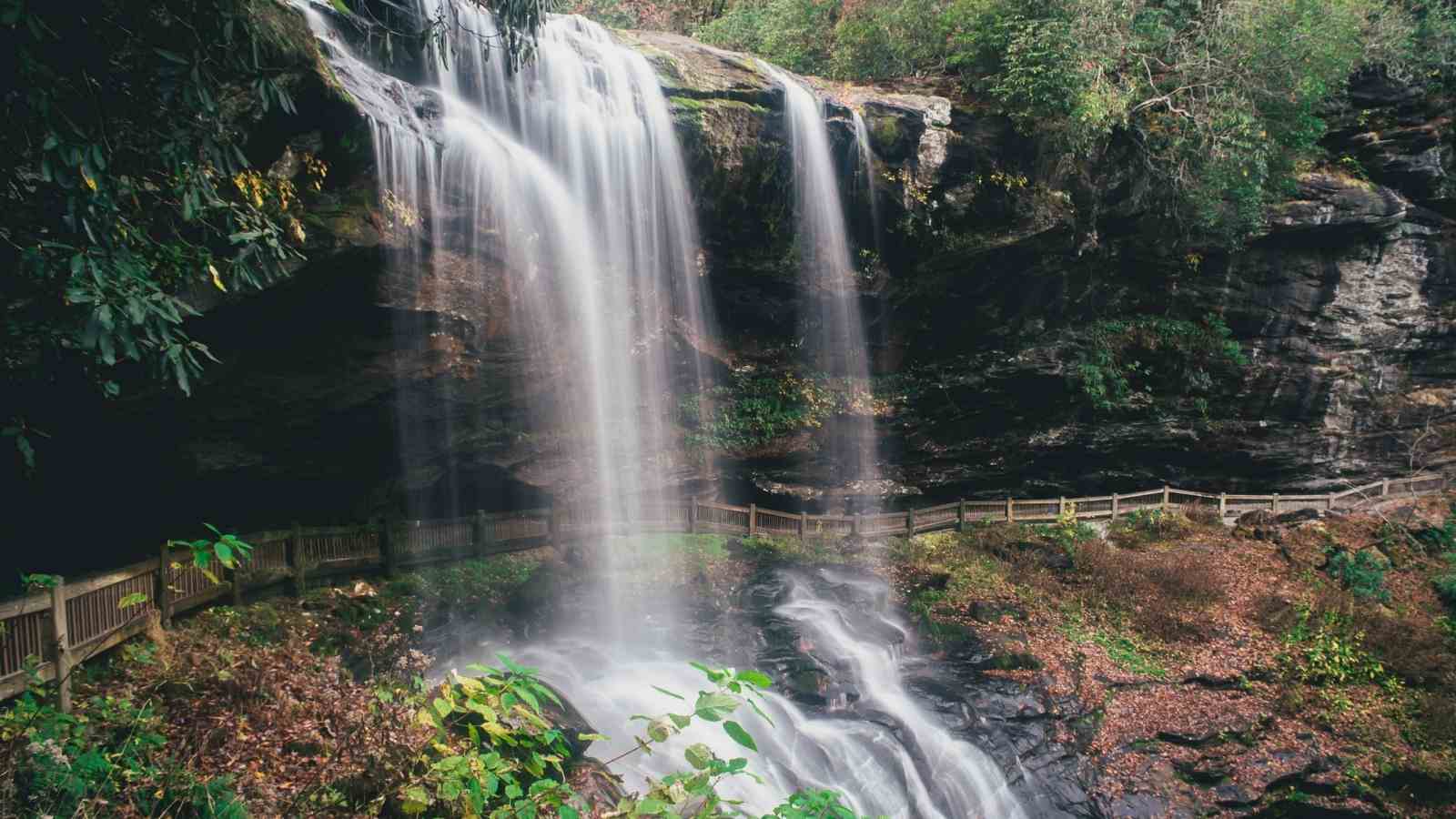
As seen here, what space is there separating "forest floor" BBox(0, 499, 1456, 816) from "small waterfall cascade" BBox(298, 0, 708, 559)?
2831mm

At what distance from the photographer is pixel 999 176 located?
14.6 metres

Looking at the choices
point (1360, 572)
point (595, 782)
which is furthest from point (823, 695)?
point (1360, 572)

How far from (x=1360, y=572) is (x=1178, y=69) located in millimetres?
11508

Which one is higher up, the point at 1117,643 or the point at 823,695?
the point at 823,695

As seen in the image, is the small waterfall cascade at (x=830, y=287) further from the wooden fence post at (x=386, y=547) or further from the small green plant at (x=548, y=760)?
the small green plant at (x=548, y=760)

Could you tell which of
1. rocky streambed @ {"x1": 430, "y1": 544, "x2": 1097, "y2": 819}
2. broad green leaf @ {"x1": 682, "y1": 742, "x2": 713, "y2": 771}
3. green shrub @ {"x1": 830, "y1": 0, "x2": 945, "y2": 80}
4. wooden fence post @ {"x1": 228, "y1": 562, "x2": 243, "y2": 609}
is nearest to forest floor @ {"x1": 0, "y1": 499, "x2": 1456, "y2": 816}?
wooden fence post @ {"x1": 228, "y1": 562, "x2": 243, "y2": 609}

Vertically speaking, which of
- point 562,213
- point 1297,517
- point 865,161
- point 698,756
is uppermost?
point 865,161

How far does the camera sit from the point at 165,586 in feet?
25.6

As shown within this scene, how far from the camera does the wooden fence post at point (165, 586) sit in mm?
7656

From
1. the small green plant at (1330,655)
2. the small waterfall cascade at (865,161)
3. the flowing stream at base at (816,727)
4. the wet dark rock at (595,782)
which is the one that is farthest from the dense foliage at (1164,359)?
the wet dark rock at (595,782)

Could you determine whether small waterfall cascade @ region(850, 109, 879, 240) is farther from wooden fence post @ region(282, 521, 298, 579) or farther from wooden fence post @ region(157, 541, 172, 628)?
wooden fence post @ region(157, 541, 172, 628)

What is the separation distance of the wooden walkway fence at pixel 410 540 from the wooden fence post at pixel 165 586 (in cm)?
2

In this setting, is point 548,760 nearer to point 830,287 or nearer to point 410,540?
point 410,540

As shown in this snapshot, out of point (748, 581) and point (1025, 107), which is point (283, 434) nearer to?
point (748, 581)
